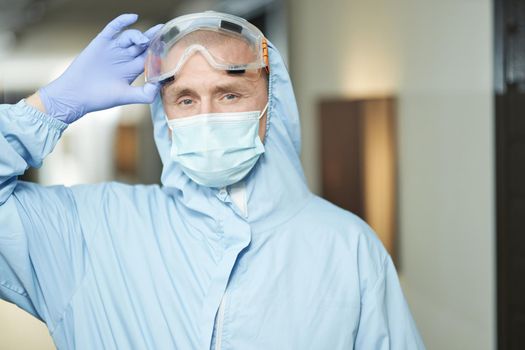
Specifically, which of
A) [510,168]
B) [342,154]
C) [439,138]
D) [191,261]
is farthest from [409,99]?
[191,261]

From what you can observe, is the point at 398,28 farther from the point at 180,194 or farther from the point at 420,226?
the point at 180,194

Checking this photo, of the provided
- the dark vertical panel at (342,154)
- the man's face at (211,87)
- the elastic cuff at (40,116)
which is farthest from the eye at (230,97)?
the dark vertical panel at (342,154)

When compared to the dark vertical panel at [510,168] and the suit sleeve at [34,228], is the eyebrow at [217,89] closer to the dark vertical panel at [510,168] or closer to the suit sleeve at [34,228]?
the suit sleeve at [34,228]

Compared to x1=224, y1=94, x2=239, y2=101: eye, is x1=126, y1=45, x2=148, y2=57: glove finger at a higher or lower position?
higher

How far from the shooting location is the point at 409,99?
8.82ft

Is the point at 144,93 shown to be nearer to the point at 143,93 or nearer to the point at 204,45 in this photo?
the point at 143,93

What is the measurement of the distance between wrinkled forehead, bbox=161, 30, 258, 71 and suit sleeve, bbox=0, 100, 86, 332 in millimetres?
247

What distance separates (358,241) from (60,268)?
0.57 m

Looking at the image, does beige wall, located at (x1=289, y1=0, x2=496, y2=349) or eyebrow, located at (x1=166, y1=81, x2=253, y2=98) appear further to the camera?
beige wall, located at (x1=289, y1=0, x2=496, y2=349)

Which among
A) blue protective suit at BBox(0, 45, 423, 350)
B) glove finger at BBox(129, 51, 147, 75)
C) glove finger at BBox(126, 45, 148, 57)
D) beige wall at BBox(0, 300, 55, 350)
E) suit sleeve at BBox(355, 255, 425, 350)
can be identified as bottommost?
beige wall at BBox(0, 300, 55, 350)

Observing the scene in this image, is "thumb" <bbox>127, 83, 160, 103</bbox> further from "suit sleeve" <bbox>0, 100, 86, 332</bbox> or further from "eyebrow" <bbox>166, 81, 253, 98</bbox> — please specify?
"suit sleeve" <bbox>0, 100, 86, 332</bbox>

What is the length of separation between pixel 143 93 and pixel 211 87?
Result: 0.45 feet

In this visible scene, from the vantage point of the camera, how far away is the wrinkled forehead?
1262 mm

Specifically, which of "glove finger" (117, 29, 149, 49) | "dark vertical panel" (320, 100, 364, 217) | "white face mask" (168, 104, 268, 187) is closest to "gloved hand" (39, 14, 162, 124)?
"glove finger" (117, 29, 149, 49)
